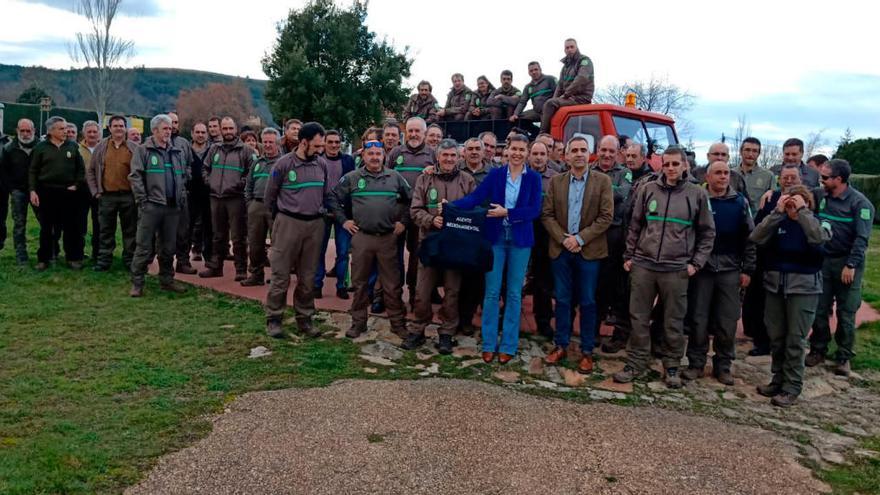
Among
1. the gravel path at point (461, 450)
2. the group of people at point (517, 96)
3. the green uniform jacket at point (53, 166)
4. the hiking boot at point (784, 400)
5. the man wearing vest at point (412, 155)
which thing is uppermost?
the group of people at point (517, 96)

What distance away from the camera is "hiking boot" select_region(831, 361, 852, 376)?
21.5 ft

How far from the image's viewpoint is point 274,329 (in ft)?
21.7

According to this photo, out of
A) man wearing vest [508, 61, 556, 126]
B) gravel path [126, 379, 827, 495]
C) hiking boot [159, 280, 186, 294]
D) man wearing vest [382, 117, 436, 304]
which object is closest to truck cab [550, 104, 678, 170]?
man wearing vest [508, 61, 556, 126]

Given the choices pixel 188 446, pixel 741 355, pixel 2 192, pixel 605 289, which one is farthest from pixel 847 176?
pixel 2 192

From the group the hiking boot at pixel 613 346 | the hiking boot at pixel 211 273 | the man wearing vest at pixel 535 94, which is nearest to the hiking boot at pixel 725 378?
the hiking boot at pixel 613 346

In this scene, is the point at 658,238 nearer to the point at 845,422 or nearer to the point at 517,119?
the point at 845,422

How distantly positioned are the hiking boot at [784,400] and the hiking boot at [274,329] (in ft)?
14.1

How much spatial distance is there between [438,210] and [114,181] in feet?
16.1

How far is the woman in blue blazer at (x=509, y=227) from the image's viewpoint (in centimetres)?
594

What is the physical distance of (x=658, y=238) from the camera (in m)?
5.65

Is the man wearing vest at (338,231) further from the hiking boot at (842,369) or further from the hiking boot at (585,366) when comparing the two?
the hiking boot at (842,369)

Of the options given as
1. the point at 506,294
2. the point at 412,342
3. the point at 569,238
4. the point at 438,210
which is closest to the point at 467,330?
the point at 412,342

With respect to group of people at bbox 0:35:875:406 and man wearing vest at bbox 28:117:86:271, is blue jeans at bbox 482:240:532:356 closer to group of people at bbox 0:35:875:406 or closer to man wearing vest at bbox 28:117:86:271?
group of people at bbox 0:35:875:406

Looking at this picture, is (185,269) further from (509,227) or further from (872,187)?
(872,187)
